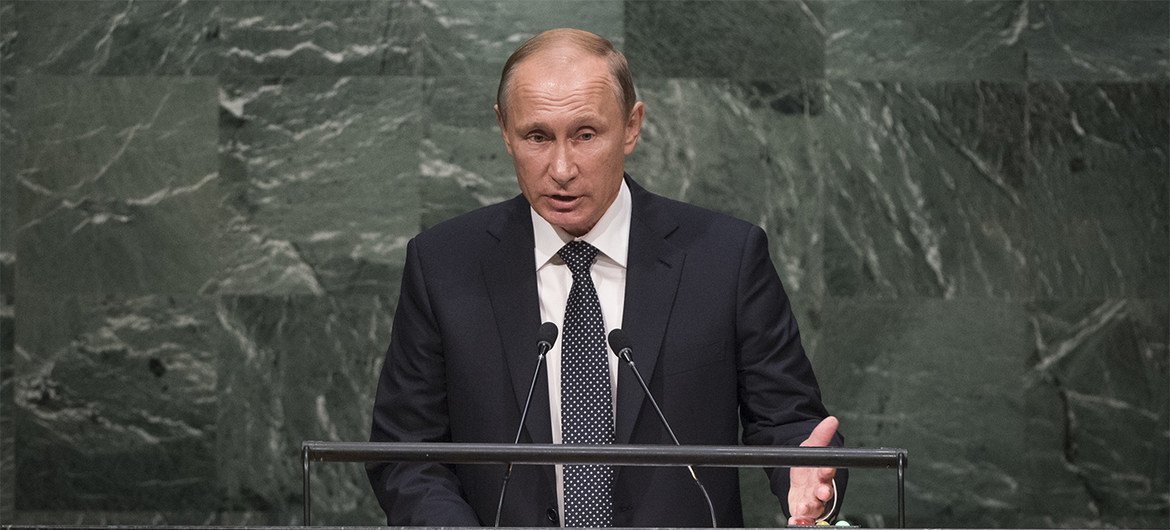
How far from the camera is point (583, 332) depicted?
284 centimetres

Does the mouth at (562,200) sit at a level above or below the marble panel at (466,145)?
below

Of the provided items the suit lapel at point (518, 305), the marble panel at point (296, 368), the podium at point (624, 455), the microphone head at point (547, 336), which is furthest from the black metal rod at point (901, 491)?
the marble panel at point (296, 368)

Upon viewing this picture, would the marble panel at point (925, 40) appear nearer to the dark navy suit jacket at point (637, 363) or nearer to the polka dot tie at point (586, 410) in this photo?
the dark navy suit jacket at point (637, 363)

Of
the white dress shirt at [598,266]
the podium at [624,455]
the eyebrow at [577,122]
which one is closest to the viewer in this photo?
the podium at [624,455]

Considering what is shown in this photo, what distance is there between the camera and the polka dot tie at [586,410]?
9.07ft

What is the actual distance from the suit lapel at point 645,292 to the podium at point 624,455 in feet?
2.02

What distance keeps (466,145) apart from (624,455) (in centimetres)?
265

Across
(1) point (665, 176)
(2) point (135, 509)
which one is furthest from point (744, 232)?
(2) point (135, 509)

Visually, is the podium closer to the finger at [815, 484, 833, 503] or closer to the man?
the finger at [815, 484, 833, 503]

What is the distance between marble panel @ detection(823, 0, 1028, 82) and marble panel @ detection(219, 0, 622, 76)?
72cm

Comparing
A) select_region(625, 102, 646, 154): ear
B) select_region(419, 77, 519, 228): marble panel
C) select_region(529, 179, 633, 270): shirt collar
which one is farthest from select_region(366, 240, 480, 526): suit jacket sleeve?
select_region(419, 77, 519, 228): marble panel

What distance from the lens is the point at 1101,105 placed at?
4691 mm

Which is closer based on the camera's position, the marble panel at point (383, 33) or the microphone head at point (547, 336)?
the microphone head at point (547, 336)

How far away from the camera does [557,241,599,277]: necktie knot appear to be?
9.65ft
